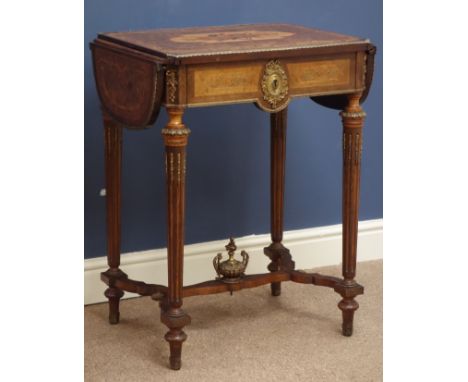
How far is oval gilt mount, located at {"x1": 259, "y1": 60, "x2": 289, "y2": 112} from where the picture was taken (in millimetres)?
2379

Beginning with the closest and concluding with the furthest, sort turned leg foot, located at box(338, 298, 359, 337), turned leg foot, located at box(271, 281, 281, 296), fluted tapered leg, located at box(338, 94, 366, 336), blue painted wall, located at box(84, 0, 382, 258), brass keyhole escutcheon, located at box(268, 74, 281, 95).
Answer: brass keyhole escutcheon, located at box(268, 74, 281, 95) < fluted tapered leg, located at box(338, 94, 366, 336) < turned leg foot, located at box(338, 298, 359, 337) < blue painted wall, located at box(84, 0, 382, 258) < turned leg foot, located at box(271, 281, 281, 296)

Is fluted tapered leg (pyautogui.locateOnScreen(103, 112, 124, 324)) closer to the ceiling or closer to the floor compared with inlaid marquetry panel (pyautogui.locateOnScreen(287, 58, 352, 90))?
closer to the floor

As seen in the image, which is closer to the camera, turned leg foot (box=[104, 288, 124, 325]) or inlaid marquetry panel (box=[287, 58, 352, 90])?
inlaid marquetry panel (box=[287, 58, 352, 90])

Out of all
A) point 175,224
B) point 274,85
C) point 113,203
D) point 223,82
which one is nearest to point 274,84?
point 274,85

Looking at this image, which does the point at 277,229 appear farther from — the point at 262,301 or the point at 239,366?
the point at 239,366

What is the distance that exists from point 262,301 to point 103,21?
1.13 metres

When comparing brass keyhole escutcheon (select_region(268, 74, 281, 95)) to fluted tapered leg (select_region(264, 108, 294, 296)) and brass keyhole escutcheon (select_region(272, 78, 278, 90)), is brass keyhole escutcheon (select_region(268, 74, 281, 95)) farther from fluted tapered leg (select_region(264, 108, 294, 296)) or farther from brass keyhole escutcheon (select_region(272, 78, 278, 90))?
fluted tapered leg (select_region(264, 108, 294, 296))

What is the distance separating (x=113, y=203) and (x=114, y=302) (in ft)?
1.11

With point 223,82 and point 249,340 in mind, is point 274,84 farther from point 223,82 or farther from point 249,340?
point 249,340

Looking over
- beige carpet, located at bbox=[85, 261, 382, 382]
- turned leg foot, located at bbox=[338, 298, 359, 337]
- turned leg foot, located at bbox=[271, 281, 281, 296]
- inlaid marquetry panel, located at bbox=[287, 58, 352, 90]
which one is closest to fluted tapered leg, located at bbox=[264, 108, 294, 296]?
turned leg foot, located at bbox=[271, 281, 281, 296]

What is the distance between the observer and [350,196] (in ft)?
8.81

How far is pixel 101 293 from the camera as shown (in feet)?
9.92

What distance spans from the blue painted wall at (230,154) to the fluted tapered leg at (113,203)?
0.19 meters
